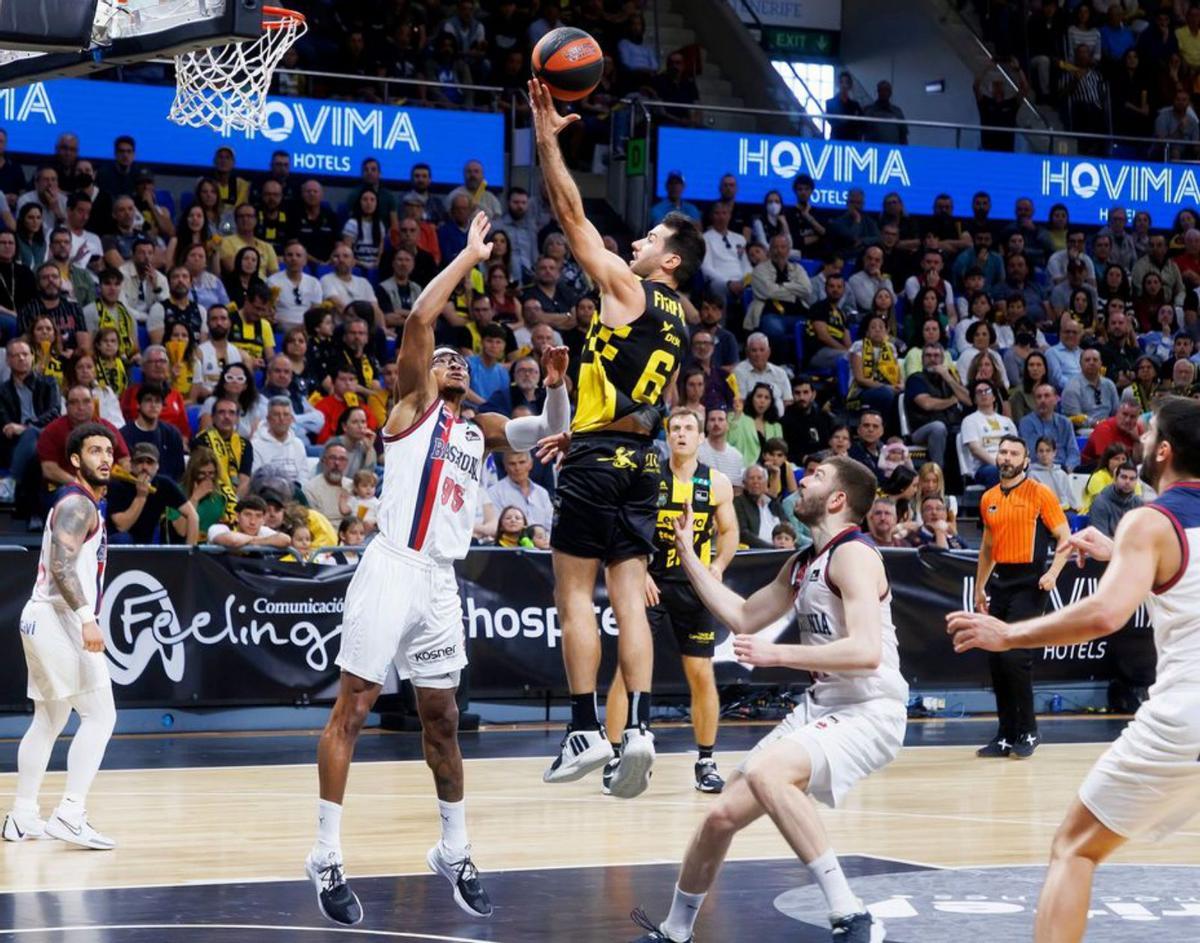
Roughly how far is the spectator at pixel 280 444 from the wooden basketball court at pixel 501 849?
89.2 inches

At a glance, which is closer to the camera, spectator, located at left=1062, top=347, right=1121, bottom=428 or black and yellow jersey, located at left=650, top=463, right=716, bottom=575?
black and yellow jersey, located at left=650, top=463, right=716, bottom=575

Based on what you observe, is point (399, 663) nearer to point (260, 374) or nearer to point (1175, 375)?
point (260, 374)

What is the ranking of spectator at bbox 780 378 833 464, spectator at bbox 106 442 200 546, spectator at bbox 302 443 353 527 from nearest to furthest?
spectator at bbox 106 442 200 546 → spectator at bbox 302 443 353 527 → spectator at bbox 780 378 833 464

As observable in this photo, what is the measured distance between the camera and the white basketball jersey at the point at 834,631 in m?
6.26

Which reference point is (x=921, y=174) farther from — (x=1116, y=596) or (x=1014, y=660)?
(x=1116, y=596)

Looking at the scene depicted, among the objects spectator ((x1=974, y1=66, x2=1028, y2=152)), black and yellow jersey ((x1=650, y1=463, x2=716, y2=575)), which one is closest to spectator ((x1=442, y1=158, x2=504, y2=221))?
black and yellow jersey ((x1=650, y1=463, x2=716, y2=575))

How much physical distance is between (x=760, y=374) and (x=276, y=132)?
5.16 meters

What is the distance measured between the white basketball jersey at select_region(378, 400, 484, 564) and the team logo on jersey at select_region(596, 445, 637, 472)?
1.22 metres

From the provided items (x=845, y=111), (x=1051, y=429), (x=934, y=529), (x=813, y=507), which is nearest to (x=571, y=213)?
(x=813, y=507)

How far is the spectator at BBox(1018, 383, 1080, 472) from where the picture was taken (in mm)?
17688

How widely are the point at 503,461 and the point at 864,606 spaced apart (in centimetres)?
941

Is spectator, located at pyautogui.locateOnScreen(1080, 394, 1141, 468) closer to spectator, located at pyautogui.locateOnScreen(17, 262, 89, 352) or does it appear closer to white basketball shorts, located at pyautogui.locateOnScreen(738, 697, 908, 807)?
spectator, located at pyautogui.locateOnScreen(17, 262, 89, 352)

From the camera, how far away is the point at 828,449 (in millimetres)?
16547

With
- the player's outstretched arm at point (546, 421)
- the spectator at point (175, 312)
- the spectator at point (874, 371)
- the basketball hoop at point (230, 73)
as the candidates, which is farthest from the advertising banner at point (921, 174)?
the player's outstretched arm at point (546, 421)
